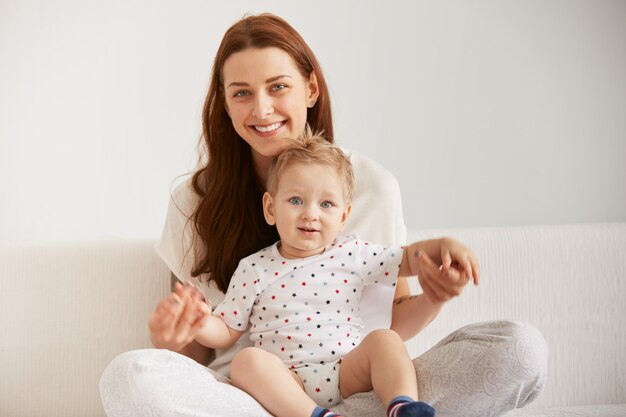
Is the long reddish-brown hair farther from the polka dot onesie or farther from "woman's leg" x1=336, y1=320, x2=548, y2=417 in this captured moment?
"woman's leg" x1=336, y1=320, x2=548, y2=417

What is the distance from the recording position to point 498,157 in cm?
238

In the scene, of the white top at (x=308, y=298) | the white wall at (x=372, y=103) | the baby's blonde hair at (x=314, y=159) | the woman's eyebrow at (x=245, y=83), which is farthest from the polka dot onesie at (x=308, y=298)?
the white wall at (x=372, y=103)

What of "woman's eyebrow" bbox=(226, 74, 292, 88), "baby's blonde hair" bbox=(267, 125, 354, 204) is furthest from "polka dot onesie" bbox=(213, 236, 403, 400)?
"woman's eyebrow" bbox=(226, 74, 292, 88)

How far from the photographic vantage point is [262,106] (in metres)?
1.65

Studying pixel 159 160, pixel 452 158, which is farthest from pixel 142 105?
pixel 452 158

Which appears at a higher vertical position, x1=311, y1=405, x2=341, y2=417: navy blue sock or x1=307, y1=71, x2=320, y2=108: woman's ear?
x1=307, y1=71, x2=320, y2=108: woman's ear

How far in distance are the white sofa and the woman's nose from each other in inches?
20.0

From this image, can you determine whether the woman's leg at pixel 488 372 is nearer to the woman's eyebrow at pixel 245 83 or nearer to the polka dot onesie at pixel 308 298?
the polka dot onesie at pixel 308 298

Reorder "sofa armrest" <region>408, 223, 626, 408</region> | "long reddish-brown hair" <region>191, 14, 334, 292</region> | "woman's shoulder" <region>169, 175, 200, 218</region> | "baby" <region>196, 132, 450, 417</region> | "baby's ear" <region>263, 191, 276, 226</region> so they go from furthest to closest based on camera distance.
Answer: "sofa armrest" <region>408, 223, 626, 408</region>
"woman's shoulder" <region>169, 175, 200, 218</region>
"long reddish-brown hair" <region>191, 14, 334, 292</region>
"baby's ear" <region>263, 191, 276, 226</region>
"baby" <region>196, 132, 450, 417</region>

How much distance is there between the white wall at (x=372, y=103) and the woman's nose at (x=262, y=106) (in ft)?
1.95

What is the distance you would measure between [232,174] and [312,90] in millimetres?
245

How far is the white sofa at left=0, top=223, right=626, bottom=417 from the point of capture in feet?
6.34

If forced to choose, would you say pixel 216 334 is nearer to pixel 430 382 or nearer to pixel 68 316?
pixel 430 382

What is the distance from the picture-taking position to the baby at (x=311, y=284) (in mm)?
1466
